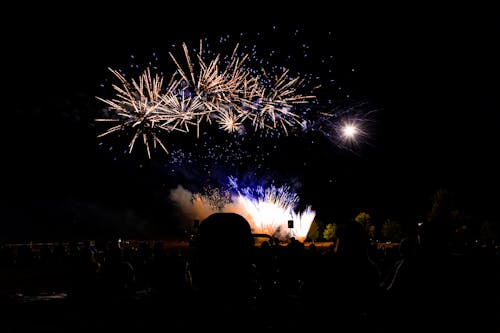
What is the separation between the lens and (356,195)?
69.3 m

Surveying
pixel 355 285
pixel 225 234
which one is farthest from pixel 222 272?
pixel 355 285

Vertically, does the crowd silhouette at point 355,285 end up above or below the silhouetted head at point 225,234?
below

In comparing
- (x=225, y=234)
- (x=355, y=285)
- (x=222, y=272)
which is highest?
(x=225, y=234)

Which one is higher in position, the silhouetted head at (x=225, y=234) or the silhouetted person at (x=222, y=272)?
the silhouetted head at (x=225, y=234)

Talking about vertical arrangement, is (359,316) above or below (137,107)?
below

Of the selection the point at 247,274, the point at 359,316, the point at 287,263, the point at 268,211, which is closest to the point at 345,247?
the point at 359,316

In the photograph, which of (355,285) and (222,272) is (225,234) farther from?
(355,285)

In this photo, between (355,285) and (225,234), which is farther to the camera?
(355,285)

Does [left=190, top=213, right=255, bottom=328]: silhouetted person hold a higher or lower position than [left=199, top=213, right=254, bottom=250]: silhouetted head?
lower

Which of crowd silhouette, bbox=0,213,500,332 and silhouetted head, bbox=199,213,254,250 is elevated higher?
silhouetted head, bbox=199,213,254,250

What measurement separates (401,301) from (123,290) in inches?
437

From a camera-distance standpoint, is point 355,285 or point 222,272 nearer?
point 222,272

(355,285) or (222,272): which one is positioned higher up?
(222,272)

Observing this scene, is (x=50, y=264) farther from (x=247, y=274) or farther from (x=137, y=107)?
(x=247, y=274)
